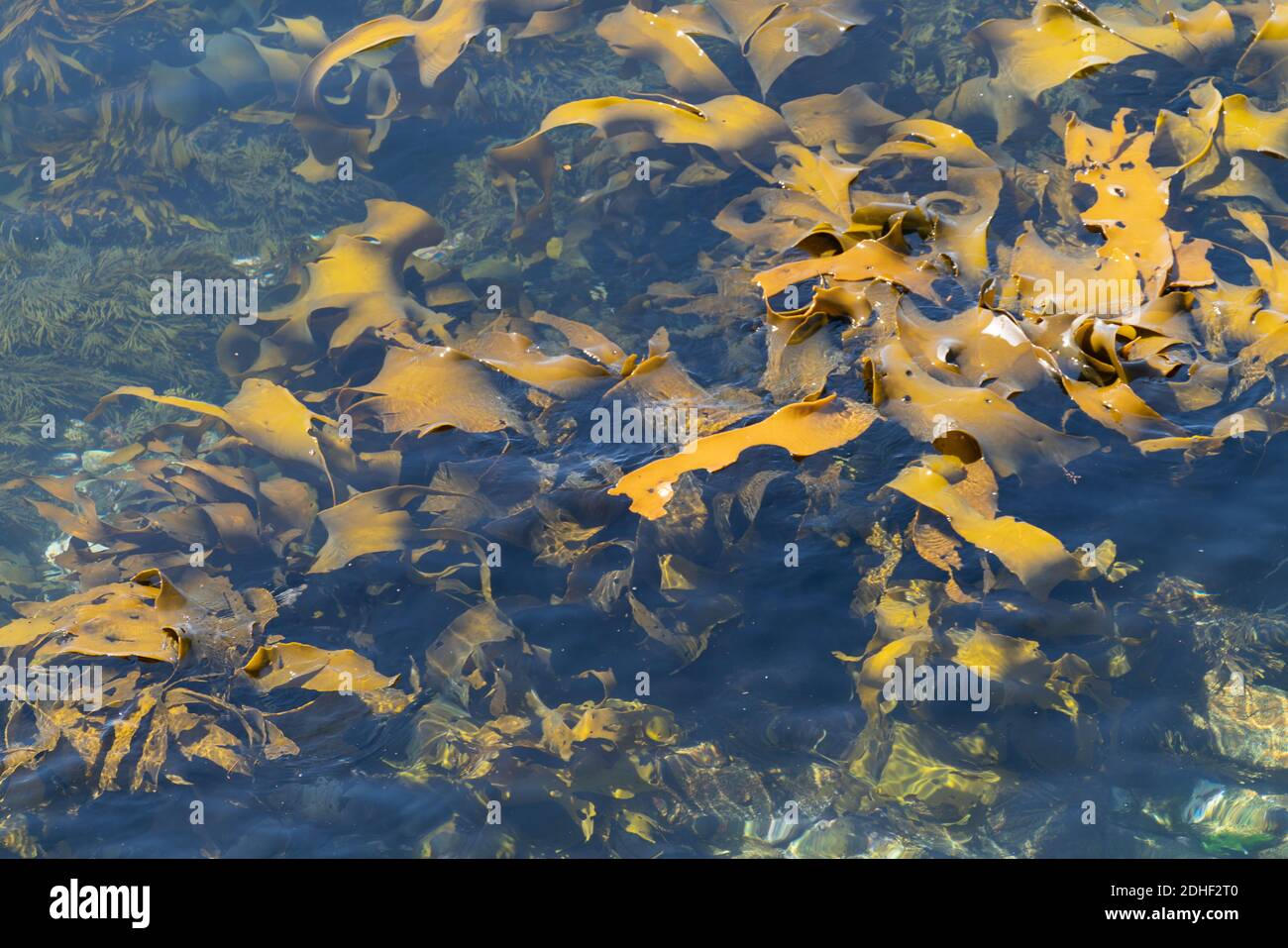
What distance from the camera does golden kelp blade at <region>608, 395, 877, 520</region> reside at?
8.48 feet

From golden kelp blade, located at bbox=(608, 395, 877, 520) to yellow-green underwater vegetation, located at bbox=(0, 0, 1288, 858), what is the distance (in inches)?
0.5

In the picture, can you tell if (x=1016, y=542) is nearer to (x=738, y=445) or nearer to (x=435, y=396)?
(x=738, y=445)

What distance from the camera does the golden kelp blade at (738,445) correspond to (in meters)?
2.58

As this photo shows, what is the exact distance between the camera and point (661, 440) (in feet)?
9.06

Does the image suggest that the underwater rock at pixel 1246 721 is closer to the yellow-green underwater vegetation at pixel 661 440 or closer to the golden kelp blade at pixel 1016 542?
the yellow-green underwater vegetation at pixel 661 440

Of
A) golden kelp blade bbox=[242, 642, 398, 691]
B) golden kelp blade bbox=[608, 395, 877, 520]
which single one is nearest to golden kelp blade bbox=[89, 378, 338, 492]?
golden kelp blade bbox=[242, 642, 398, 691]

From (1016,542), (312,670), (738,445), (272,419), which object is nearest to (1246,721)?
(1016,542)

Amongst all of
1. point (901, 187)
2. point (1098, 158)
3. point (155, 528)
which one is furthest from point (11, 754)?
point (1098, 158)

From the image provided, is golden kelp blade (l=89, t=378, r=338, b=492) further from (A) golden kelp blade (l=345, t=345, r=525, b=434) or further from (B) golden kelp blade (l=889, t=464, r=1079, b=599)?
(B) golden kelp blade (l=889, t=464, r=1079, b=599)

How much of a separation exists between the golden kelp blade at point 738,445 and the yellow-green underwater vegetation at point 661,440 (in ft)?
0.04

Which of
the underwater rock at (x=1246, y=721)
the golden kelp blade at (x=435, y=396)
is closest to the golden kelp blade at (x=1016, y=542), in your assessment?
the underwater rock at (x=1246, y=721)

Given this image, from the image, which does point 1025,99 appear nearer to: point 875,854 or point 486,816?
point 875,854

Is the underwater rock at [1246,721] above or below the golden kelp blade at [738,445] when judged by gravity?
below

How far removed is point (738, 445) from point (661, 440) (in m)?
0.25
